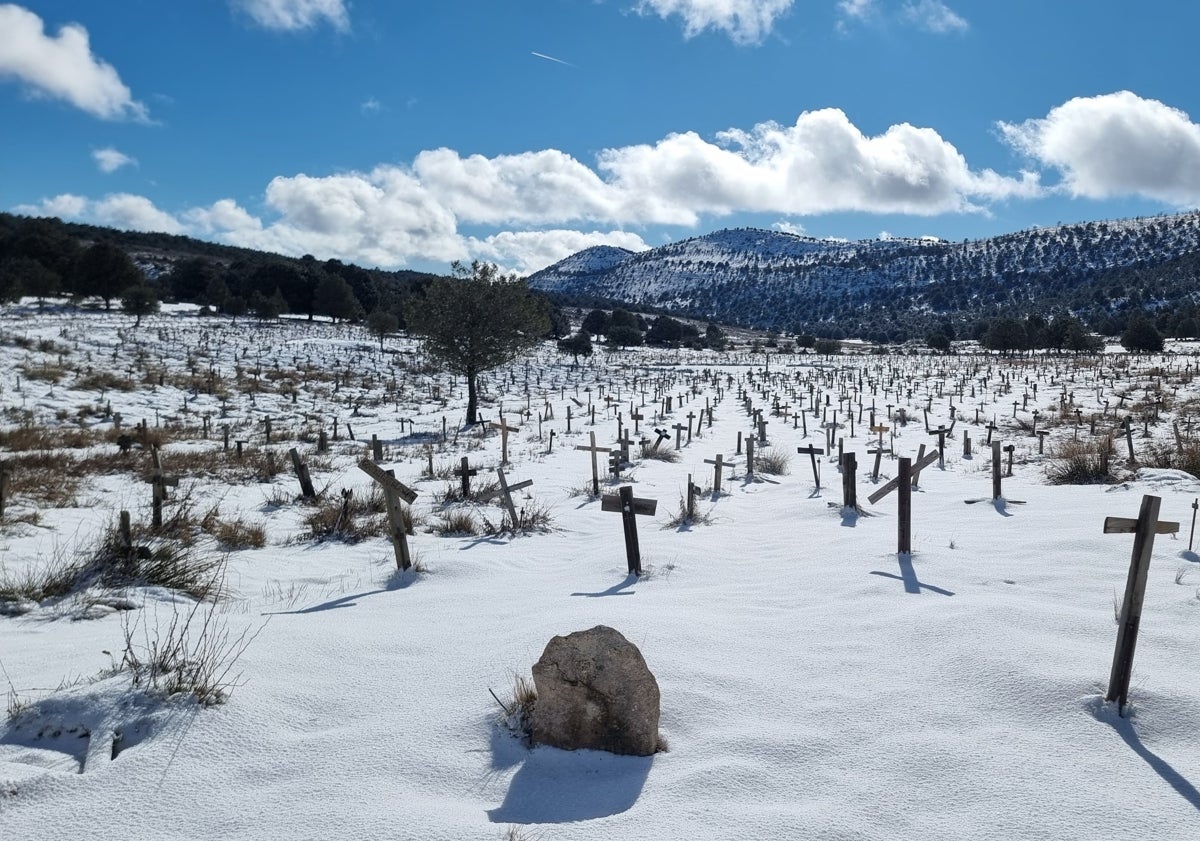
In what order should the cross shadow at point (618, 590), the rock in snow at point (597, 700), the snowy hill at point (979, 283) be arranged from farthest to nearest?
the snowy hill at point (979, 283)
the cross shadow at point (618, 590)
the rock in snow at point (597, 700)

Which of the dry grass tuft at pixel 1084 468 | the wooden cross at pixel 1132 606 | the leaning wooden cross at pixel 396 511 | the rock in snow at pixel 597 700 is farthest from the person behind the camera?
the dry grass tuft at pixel 1084 468

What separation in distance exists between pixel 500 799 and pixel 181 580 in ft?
14.5

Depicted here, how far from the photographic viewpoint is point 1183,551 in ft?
20.1

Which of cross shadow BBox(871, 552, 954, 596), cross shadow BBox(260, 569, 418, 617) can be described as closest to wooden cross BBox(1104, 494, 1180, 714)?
cross shadow BBox(871, 552, 954, 596)

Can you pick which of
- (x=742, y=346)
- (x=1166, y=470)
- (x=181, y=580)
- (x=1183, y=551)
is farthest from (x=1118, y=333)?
(x=181, y=580)

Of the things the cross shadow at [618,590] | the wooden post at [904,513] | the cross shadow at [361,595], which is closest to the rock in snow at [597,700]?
the cross shadow at [618,590]

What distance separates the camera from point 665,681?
13.1 feet

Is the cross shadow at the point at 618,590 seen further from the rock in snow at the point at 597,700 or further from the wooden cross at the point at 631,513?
the rock in snow at the point at 597,700

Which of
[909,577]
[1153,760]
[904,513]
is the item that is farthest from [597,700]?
[904,513]

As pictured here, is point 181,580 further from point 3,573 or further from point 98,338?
point 98,338

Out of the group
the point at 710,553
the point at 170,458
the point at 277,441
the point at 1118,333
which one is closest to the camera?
the point at 710,553

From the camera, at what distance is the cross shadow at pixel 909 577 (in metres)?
5.66

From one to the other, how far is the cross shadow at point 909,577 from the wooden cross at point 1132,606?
75.0 inches

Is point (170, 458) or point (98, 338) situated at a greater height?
point (98, 338)
